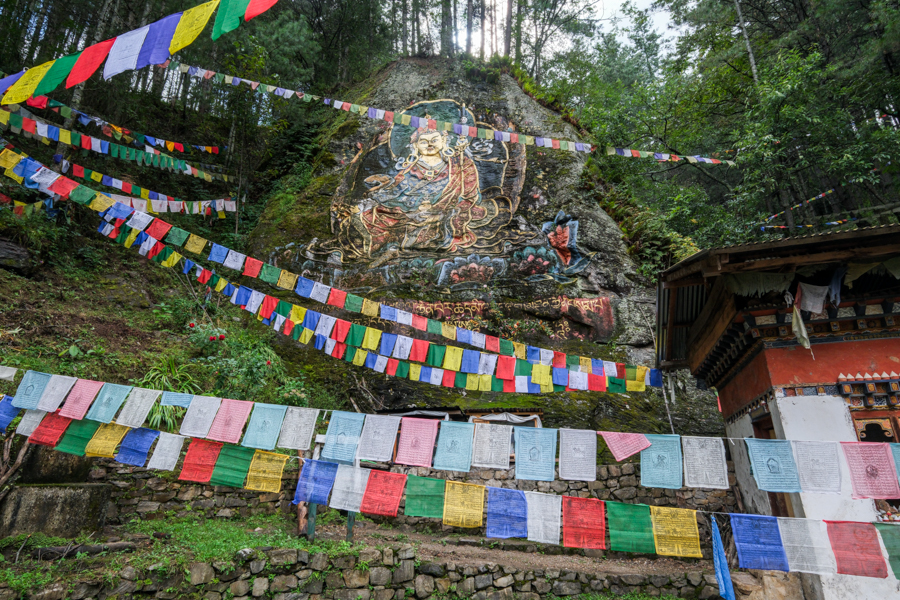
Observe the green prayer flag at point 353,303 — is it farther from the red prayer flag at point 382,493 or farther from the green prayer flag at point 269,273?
the red prayer flag at point 382,493

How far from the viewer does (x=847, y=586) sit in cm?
484

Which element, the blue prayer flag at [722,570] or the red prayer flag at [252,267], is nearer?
the blue prayer flag at [722,570]

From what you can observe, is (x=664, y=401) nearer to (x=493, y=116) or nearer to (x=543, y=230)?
(x=543, y=230)

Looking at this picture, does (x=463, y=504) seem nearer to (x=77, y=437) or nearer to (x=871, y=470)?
(x=871, y=470)

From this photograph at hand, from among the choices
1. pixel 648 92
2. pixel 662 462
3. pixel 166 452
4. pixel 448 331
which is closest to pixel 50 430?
pixel 166 452

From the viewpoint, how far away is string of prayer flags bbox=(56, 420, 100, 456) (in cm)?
601

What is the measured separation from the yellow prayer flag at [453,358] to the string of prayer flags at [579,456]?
3.21m

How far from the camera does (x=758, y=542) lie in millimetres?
4973

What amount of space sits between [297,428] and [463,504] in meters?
2.21

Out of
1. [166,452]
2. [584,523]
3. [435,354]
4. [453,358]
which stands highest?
[435,354]

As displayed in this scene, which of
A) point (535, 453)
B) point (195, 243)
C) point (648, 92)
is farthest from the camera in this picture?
point (648, 92)

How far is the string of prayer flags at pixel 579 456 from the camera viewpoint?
5691 mm

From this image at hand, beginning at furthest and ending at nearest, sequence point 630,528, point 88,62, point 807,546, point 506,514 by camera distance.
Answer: point 88,62 → point 506,514 → point 630,528 → point 807,546

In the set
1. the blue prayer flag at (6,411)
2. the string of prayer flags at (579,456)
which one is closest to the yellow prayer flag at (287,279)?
the blue prayer flag at (6,411)
